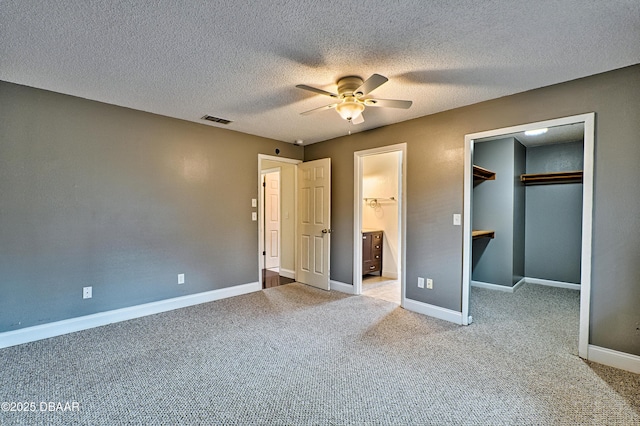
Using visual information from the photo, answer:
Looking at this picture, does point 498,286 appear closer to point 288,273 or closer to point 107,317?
point 288,273

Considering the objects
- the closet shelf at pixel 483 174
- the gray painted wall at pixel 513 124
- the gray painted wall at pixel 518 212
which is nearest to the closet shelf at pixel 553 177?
the gray painted wall at pixel 518 212

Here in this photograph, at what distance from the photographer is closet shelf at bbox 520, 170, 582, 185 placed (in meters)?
4.58

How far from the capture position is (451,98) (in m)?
3.03

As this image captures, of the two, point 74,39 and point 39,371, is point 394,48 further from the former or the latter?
point 39,371

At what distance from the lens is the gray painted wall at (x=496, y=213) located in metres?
4.59

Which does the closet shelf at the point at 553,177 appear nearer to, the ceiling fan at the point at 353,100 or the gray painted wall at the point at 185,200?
the gray painted wall at the point at 185,200

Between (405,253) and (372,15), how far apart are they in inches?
107

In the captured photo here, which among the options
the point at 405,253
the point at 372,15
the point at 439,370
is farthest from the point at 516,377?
the point at 372,15

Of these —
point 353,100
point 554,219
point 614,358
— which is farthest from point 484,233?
point 353,100

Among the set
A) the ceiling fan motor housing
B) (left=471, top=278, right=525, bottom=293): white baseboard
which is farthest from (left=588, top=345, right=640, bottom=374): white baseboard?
the ceiling fan motor housing

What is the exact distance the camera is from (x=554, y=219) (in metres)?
4.91

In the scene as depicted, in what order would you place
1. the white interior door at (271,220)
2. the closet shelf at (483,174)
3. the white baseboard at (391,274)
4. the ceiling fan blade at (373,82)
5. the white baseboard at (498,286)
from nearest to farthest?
1. the ceiling fan blade at (373,82)
2. the closet shelf at (483,174)
3. the white baseboard at (498,286)
4. the white baseboard at (391,274)
5. the white interior door at (271,220)

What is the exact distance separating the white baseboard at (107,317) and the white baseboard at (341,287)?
131 centimetres

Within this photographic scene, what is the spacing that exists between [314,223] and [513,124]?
9.65 feet
